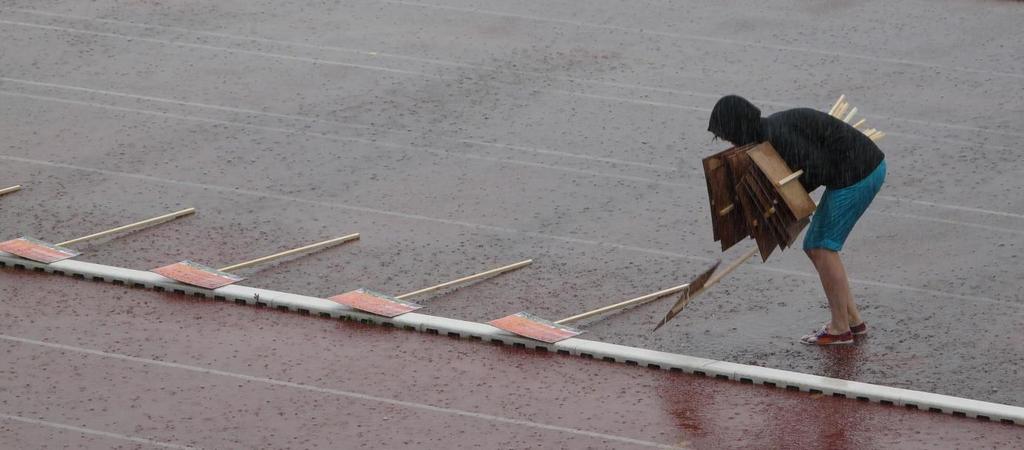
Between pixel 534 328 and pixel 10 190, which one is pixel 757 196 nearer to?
pixel 534 328

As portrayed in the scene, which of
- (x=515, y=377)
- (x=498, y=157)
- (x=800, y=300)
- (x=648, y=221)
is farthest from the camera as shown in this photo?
(x=498, y=157)

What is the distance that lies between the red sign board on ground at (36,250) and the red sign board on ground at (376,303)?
6.06 feet

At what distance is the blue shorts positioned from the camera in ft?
30.4

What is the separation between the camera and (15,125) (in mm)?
13336

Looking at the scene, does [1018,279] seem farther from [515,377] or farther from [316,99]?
[316,99]

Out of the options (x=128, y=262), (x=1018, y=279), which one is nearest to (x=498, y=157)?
(x=128, y=262)

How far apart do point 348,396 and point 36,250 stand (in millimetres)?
2807

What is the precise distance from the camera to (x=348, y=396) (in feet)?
29.8

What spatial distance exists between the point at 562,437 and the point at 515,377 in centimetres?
77

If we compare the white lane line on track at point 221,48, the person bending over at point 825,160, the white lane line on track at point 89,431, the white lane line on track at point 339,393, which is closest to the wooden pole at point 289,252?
the white lane line on track at point 339,393

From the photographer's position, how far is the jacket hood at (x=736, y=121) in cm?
902

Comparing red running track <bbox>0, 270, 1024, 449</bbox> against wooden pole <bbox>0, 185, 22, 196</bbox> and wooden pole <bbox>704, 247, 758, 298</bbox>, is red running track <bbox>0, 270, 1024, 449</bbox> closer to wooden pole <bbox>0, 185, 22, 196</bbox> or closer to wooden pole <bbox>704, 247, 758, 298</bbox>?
wooden pole <bbox>704, 247, 758, 298</bbox>

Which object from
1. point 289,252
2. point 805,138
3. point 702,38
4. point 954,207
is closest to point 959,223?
point 954,207

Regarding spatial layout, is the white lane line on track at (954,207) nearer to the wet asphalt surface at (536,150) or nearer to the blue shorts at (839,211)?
the wet asphalt surface at (536,150)
